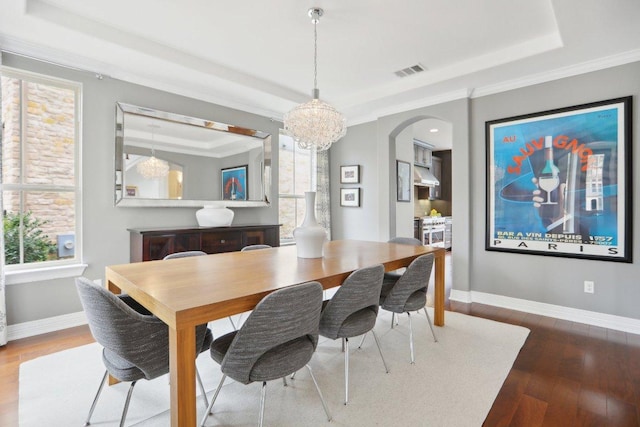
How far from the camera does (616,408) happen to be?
72.1 inches

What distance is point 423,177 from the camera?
7.38 m

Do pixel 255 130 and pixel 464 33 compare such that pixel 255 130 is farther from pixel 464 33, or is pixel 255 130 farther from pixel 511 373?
pixel 511 373

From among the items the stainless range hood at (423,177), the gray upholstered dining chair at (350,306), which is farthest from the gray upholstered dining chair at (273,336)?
the stainless range hood at (423,177)

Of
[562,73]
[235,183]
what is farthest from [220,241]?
[562,73]

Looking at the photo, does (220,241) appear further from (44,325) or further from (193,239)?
(44,325)

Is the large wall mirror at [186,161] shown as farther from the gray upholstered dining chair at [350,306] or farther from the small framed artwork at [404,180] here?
the gray upholstered dining chair at [350,306]

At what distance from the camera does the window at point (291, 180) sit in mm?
5043

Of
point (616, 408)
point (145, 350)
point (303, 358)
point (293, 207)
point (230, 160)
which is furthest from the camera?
point (293, 207)

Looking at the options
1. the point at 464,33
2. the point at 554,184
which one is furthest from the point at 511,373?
the point at 464,33

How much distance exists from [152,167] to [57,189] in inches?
34.0

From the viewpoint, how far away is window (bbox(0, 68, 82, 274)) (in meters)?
2.79

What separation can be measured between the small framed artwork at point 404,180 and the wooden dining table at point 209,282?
2796mm

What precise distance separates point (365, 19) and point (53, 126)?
3.04m

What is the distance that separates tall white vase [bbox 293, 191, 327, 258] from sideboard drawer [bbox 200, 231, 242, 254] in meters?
1.51
